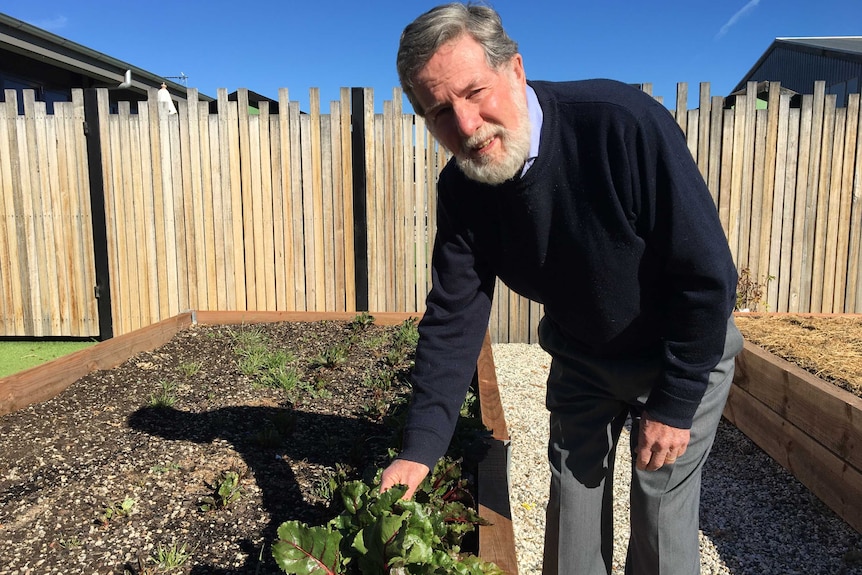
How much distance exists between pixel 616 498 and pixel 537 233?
2.20 meters

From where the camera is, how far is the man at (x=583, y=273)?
1615mm

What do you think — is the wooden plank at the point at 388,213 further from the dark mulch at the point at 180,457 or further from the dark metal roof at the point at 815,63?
the dark metal roof at the point at 815,63

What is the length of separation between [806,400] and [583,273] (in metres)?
2.22

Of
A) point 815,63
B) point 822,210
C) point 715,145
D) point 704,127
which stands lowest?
point 822,210

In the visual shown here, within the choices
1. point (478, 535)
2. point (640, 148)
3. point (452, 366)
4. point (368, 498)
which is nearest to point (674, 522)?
point (478, 535)

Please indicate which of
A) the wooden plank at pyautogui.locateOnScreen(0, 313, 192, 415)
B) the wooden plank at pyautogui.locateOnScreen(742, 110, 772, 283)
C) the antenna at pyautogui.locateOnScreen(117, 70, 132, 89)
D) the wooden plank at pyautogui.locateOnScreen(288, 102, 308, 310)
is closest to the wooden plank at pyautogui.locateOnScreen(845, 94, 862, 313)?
the wooden plank at pyautogui.locateOnScreen(742, 110, 772, 283)

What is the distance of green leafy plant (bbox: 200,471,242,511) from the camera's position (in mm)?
2229

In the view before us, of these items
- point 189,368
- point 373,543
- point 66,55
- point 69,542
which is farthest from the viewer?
point 66,55

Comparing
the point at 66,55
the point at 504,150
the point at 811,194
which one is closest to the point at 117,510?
the point at 504,150

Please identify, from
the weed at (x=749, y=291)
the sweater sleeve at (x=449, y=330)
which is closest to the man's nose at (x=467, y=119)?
the sweater sleeve at (x=449, y=330)

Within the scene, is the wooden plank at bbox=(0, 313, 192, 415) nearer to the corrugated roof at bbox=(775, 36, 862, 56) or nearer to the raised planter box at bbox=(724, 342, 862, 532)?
the raised planter box at bbox=(724, 342, 862, 532)

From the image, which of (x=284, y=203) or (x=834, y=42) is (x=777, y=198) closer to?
(x=284, y=203)

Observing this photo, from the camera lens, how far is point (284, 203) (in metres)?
6.13

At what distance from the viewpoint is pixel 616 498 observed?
3439mm
